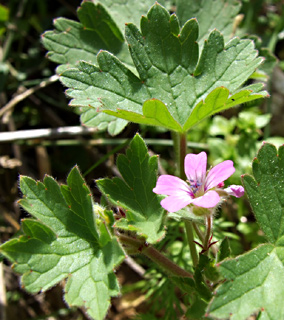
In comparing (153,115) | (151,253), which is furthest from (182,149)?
(151,253)

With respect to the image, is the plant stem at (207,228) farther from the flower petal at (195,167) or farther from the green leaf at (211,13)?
the green leaf at (211,13)

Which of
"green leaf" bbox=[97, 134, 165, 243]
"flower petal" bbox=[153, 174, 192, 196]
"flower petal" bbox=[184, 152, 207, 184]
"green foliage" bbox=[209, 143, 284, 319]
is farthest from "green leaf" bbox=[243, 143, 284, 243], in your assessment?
"green leaf" bbox=[97, 134, 165, 243]

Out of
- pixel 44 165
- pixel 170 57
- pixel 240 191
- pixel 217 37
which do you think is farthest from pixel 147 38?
pixel 44 165

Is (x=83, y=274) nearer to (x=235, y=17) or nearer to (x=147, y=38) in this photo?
(x=147, y=38)

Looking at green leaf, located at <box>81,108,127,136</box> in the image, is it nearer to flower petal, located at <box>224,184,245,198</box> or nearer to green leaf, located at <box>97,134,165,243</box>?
green leaf, located at <box>97,134,165,243</box>

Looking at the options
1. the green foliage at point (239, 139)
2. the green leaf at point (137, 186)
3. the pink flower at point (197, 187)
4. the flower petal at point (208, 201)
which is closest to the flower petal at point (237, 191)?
the pink flower at point (197, 187)
